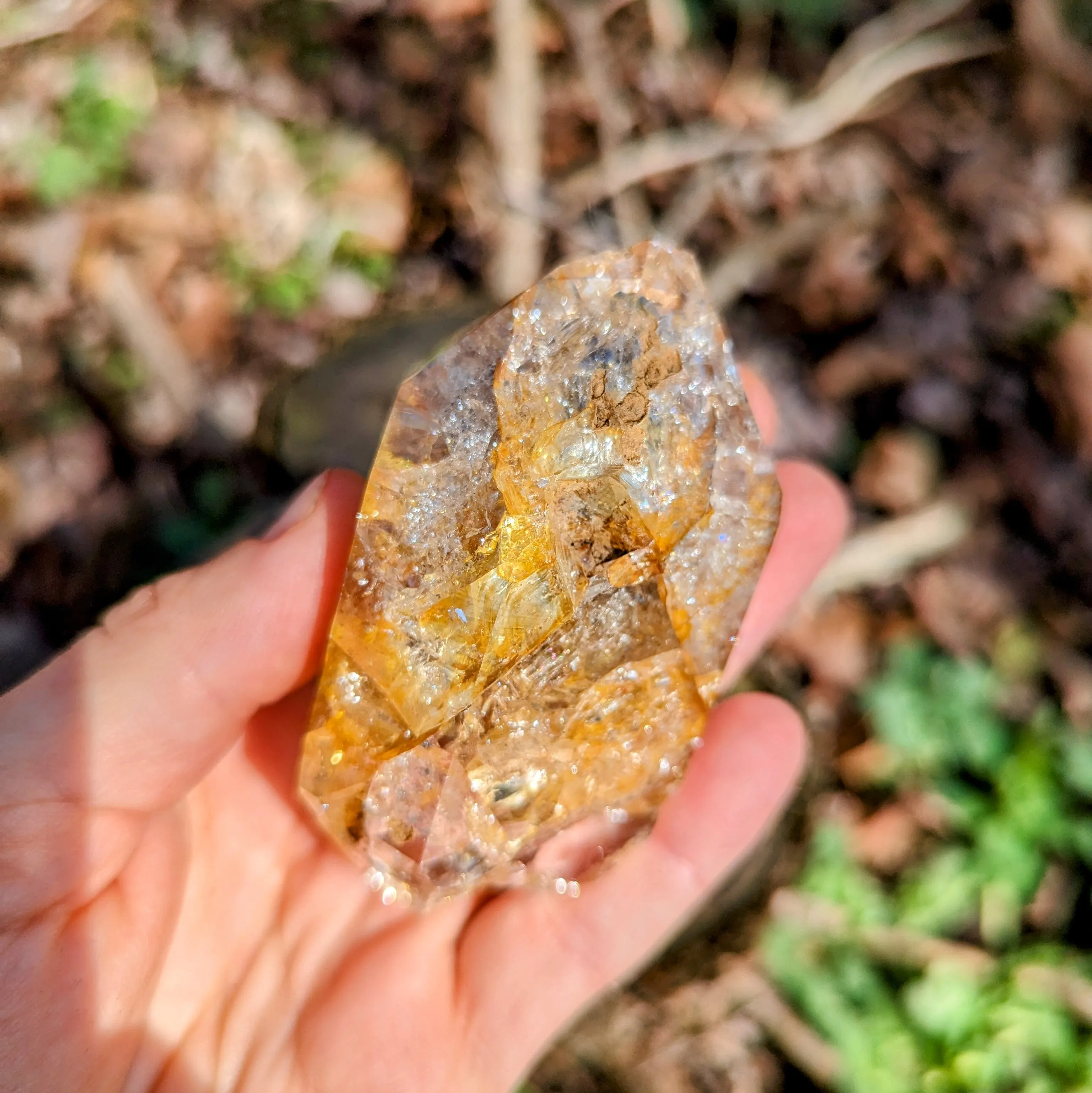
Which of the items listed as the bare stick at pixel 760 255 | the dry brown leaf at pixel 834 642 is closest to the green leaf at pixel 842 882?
the dry brown leaf at pixel 834 642

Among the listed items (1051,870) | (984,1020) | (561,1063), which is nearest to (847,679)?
(1051,870)

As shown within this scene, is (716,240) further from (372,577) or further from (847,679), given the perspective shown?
(372,577)

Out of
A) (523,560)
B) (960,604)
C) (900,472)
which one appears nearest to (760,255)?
(900,472)

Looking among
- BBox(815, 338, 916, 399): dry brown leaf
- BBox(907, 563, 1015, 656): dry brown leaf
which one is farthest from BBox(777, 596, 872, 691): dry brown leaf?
BBox(815, 338, 916, 399): dry brown leaf

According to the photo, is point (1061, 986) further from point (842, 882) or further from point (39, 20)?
point (39, 20)

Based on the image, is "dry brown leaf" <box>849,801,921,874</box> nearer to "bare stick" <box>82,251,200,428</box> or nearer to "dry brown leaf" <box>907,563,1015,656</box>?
"dry brown leaf" <box>907,563,1015,656</box>

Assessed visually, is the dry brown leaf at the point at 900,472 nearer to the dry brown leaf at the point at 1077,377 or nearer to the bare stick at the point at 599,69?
the dry brown leaf at the point at 1077,377

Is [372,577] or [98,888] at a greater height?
[372,577]
